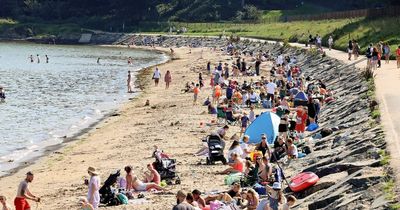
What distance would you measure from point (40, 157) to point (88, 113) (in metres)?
13.5

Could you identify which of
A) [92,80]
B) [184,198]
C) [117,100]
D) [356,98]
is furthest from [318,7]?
[184,198]

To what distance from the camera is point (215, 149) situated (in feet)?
76.4

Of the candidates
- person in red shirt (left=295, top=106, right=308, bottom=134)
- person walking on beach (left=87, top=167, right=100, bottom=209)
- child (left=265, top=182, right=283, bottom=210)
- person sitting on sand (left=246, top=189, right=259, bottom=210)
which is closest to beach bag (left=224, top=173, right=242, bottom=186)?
person sitting on sand (left=246, top=189, right=259, bottom=210)

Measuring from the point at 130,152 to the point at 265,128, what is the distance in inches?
223

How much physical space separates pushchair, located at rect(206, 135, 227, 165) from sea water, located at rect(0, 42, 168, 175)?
8.10 meters

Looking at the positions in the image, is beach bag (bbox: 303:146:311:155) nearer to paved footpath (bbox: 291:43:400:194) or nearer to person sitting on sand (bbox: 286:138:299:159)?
person sitting on sand (bbox: 286:138:299:159)

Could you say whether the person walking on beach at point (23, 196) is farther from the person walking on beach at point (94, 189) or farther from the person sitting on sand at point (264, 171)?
the person sitting on sand at point (264, 171)

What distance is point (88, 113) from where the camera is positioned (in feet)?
142

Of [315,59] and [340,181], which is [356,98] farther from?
[315,59]

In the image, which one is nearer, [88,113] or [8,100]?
[88,113]

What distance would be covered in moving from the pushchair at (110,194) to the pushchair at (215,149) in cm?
483

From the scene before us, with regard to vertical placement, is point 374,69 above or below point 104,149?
above

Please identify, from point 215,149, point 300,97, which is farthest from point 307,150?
point 300,97

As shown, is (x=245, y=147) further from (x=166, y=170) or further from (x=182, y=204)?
(x=182, y=204)
